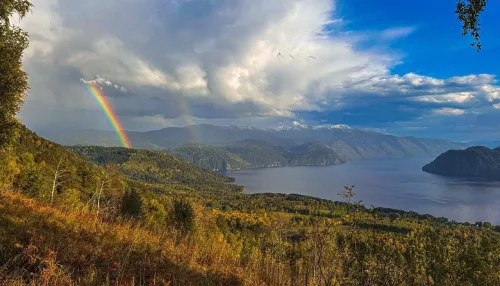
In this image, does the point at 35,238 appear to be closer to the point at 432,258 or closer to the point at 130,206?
the point at 432,258

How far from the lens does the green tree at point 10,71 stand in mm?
11641

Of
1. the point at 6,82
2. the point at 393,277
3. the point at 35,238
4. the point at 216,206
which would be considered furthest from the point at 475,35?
the point at 216,206

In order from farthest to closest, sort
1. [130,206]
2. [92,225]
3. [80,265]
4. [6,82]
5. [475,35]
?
1. [130,206]
2. [6,82]
3. [92,225]
4. [475,35]
5. [80,265]

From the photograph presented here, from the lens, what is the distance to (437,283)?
32.5ft

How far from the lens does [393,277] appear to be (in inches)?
221

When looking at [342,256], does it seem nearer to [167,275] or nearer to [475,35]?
[167,275]

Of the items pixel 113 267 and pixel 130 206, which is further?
pixel 130 206

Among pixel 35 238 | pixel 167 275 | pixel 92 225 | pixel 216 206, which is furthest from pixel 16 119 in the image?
pixel 216 206

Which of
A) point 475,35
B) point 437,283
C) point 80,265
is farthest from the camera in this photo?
point 437,283

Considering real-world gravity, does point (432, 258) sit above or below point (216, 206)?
above

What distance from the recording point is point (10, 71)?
463 inches

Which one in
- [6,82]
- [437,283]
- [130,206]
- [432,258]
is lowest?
[130,206]

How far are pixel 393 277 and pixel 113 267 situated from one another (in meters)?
5.34

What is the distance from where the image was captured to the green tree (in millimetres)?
11641
